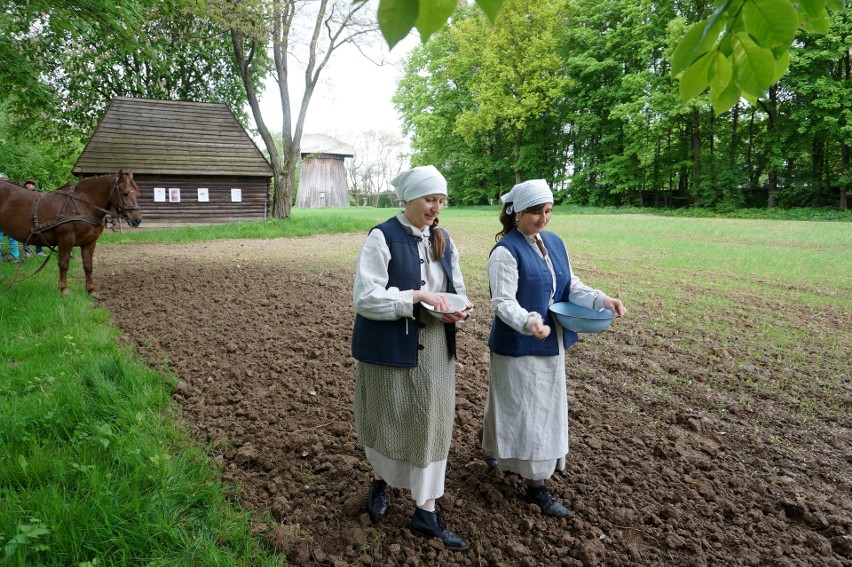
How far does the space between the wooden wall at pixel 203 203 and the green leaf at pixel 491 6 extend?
21.7 meters

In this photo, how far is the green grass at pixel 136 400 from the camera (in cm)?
234

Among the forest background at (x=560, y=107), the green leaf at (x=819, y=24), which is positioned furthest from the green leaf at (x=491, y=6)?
the forest background at (x=560, y=107)

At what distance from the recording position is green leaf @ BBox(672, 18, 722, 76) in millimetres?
1347

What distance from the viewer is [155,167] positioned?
65.3 ft

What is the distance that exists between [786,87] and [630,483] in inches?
1163

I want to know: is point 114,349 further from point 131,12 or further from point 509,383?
point 131,12

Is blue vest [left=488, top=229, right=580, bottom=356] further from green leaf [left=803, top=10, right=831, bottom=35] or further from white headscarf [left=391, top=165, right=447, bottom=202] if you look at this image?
green leaf [left=803, top=10, right=831, bottom=35]

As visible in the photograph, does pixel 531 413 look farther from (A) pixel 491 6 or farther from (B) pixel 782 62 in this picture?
(A) pixel 491 6

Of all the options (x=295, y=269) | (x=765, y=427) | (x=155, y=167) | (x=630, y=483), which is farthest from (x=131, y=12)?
(x=155, y=167)

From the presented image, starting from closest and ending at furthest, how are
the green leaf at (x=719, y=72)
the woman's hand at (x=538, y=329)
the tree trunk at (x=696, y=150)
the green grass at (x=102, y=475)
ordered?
1. the green leaf at (x=719, y=72)
2. the green grass at (x=102, y=475)
3. the woman's hand at (x=538, y=329)
4. the tree trunk at (x=696, y=150)

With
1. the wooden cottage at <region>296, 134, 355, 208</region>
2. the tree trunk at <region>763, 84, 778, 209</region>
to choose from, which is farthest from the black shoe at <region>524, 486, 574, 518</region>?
the wooden cottage at <region>296, 134, 355, 208</region>

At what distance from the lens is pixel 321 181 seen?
49.6 meters

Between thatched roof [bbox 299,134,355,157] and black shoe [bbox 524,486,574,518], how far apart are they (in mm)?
48505

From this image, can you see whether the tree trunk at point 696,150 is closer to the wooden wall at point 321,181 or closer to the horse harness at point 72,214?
the horse harness at point 72,214
